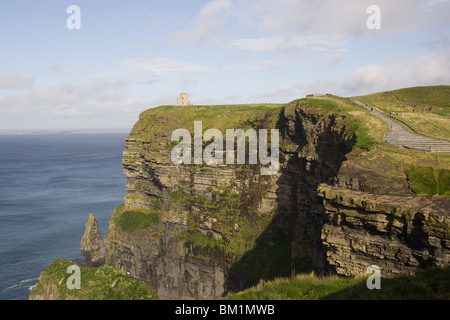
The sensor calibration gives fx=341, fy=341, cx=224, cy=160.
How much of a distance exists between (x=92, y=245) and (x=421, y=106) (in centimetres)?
6033

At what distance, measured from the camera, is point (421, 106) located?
45938 mm

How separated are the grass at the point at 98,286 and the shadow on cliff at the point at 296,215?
44.0 feet

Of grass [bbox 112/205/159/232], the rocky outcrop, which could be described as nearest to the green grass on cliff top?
grass [bbox 112/205/159/232]

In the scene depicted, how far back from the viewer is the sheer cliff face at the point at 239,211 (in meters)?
21.9

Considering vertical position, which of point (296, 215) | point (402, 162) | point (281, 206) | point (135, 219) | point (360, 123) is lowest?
→ point (135, 219)

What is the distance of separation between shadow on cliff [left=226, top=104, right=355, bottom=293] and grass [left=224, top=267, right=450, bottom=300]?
35.3ft

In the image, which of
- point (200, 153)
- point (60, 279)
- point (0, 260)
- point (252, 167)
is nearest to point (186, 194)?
point (200, 153)

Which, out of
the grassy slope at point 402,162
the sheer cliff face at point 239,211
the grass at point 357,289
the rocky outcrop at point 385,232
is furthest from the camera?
the sheer cliff face at point 239,211

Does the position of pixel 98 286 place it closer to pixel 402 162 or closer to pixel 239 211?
pixel 239 211

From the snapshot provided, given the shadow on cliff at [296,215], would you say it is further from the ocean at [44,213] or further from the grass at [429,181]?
the ocean at [44,213]

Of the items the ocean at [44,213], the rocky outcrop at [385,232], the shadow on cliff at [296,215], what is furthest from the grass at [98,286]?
the ocean at [44,213]

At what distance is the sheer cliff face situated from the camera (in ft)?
71.9

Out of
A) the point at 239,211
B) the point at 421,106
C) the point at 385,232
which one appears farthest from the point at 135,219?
the point at 421,106

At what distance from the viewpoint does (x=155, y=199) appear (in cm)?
5522
